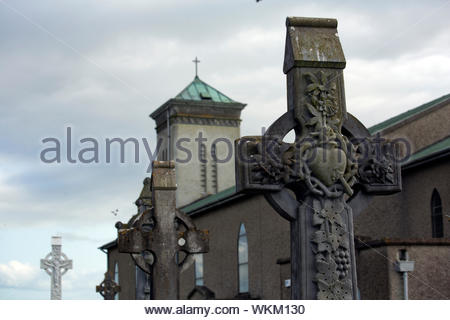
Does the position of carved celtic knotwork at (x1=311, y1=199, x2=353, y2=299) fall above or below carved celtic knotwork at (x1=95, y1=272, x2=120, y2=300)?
below

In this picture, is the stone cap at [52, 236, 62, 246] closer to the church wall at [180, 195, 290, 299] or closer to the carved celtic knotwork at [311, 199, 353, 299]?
the church wall at [180, 195, 290, 299]

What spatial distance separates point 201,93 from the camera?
238ft

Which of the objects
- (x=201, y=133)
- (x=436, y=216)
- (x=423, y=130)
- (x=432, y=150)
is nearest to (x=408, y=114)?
(x=423, y=130)

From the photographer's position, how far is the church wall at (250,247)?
118ft

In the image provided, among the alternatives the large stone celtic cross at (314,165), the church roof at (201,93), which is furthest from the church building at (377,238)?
the church roof at (201,93)

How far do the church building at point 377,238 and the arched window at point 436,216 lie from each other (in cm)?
3

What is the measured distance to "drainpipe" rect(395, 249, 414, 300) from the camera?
69.7 feet

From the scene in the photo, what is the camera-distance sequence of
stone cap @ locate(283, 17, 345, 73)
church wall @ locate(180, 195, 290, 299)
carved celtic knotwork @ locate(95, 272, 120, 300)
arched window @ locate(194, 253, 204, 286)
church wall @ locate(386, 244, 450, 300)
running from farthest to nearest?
arched window @ locate(194, 253, 204, 286)
church wall @ locate(180, 195, 290, 299)
carved celtic knotwork @ locate(95, 272, 120, 300)
church wall @ locate(386, 244, 450, 300)
stone cap @ locate(283, 17, 345, 73)

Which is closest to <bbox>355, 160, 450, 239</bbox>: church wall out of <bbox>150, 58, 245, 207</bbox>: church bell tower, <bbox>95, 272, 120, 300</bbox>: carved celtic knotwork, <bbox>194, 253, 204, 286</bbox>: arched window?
<bbox>95, 272, 120, 300</bbox>: carved celtic knotwork

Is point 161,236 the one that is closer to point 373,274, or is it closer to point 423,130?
point 373,274

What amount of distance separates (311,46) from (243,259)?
33.1 m

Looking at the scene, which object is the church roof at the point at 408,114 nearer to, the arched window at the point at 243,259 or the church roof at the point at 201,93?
the arched window at the point at 243,259

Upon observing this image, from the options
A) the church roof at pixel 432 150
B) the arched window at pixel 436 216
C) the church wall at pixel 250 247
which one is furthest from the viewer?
the church wall at pixel 250 247
